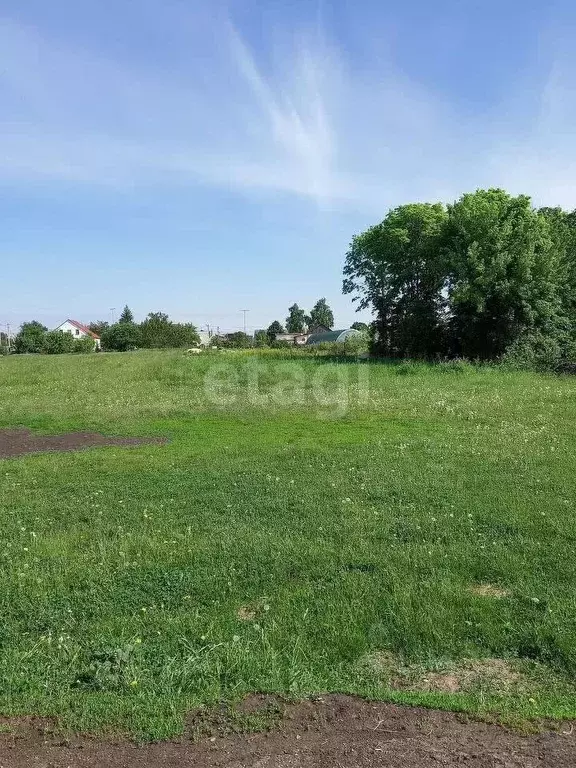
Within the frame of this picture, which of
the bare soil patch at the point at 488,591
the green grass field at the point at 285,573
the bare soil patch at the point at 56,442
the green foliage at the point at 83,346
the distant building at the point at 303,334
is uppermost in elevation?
the distant building at the point at 303,334

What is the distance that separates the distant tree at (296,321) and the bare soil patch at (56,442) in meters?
122

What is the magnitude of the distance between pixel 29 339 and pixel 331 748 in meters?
92.1

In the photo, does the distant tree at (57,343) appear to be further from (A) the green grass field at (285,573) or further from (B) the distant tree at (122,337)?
(A) the green grass field at (285,573)

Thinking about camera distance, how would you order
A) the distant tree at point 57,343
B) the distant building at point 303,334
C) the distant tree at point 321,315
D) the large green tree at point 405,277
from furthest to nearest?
the distant tree at point 321,315 → the distant building at point 303,334 → the distant tree at point 57,343 → the large green tree at point 405,277

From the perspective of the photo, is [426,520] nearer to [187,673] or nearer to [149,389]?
[187,673]

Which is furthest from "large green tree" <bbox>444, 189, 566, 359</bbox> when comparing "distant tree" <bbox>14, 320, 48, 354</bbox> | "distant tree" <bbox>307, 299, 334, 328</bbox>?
"distant tree" <bbox>307, 299, 334, 328</bbox>

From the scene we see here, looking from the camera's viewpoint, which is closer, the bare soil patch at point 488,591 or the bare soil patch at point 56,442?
the bare soil patch at point 488,591

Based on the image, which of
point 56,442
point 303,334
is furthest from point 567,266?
point 303,334

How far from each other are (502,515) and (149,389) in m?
17.5

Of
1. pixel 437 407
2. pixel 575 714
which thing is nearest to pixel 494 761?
pixel 575 714

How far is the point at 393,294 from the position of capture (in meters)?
38.8

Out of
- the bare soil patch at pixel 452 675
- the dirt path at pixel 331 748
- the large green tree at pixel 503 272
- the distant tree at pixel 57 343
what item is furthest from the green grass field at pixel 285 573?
the distant tree at pixel 57 343

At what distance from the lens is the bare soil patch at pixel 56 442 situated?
1183 cm

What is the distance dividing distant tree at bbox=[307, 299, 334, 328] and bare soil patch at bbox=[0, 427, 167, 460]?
124 m
